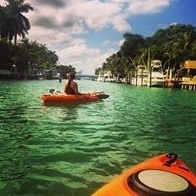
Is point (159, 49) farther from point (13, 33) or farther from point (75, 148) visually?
point (75, 148)

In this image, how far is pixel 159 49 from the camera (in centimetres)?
10119

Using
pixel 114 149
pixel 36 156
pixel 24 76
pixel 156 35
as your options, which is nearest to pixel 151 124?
pixel 114 149

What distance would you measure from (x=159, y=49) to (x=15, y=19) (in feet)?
123

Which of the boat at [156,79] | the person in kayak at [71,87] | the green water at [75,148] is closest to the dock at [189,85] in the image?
the boat at [156,79]

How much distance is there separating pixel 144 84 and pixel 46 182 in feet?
285

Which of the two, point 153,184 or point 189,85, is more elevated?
point 153,184

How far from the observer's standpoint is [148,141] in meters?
13.0

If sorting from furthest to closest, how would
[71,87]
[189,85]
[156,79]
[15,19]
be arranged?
[15,19]
[156,79]
[189,85]
[71,87]

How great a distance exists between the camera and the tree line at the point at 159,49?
94.2 m

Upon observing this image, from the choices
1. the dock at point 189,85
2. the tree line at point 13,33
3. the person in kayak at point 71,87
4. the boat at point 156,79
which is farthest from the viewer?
the tree line at point 13,33

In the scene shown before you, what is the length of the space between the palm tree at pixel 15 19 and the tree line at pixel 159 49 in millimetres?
32675

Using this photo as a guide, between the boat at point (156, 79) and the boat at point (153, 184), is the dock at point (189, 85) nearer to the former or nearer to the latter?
the boat at point (156, 79)

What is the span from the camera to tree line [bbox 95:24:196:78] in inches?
3707

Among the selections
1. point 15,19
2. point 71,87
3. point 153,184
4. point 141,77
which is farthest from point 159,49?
point 153,184
